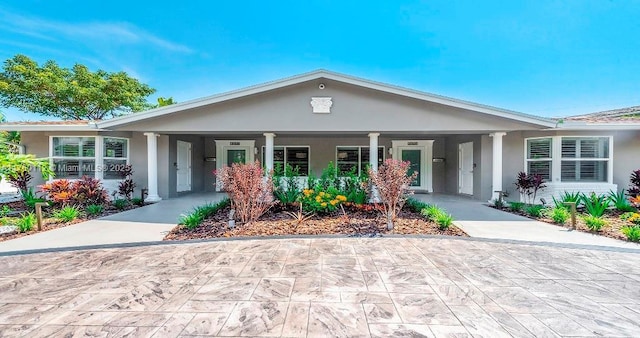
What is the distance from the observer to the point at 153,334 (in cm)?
255

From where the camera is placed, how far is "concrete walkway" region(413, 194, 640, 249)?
18.4 feet

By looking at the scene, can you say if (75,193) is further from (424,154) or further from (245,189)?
(424,154)

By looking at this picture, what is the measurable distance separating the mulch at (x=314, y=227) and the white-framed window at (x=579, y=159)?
6.39 metres

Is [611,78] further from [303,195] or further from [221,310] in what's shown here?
[221,310]

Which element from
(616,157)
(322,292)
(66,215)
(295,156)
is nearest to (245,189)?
(322,292)

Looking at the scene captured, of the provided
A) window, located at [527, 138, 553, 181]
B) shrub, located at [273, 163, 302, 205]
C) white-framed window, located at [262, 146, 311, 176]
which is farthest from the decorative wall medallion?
window, located at [527, 138, 553, 181]

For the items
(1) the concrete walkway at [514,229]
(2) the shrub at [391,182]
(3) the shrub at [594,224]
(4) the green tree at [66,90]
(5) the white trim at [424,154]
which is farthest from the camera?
(4) the green tree at [66,90]

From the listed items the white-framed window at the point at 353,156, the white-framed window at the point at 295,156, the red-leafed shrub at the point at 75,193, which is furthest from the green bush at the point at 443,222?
the red-leafed shrub at the point at 75,193

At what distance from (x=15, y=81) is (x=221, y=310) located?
27.1 metres

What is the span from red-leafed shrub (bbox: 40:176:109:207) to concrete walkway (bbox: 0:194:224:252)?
1205 millimetres

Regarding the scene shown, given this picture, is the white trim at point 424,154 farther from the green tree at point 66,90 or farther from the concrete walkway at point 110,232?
the green tree at point 66,90

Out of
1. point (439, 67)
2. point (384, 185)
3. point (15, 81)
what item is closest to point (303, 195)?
point (384, 185)

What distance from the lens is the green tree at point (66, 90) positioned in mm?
19577

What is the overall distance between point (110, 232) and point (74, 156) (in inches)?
256
